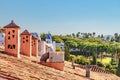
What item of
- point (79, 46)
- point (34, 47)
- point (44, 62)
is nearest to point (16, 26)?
point (44, 62)

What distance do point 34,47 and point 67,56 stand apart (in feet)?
173

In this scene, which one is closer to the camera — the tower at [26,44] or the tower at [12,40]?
the tower at [12,40]

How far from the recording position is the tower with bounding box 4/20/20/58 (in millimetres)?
14594

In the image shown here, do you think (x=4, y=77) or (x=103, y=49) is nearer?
(x=4, y=77)

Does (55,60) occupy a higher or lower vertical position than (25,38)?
lower

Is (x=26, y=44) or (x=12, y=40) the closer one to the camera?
(x=12, y=40)

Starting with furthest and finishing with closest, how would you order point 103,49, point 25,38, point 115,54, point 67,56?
point 103,49 → point 115,54 → point 67,56 → point 25,38

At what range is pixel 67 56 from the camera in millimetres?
74000

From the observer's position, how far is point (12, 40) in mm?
14945

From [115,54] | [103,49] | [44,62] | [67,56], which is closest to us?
[44,62]

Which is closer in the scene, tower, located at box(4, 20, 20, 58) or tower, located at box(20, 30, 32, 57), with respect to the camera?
tower, located at box(4, 20, 20, 58)

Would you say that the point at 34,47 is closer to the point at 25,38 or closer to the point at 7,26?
the point at 25,38

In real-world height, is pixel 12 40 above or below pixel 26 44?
above

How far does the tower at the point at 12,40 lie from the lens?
47.9ft
